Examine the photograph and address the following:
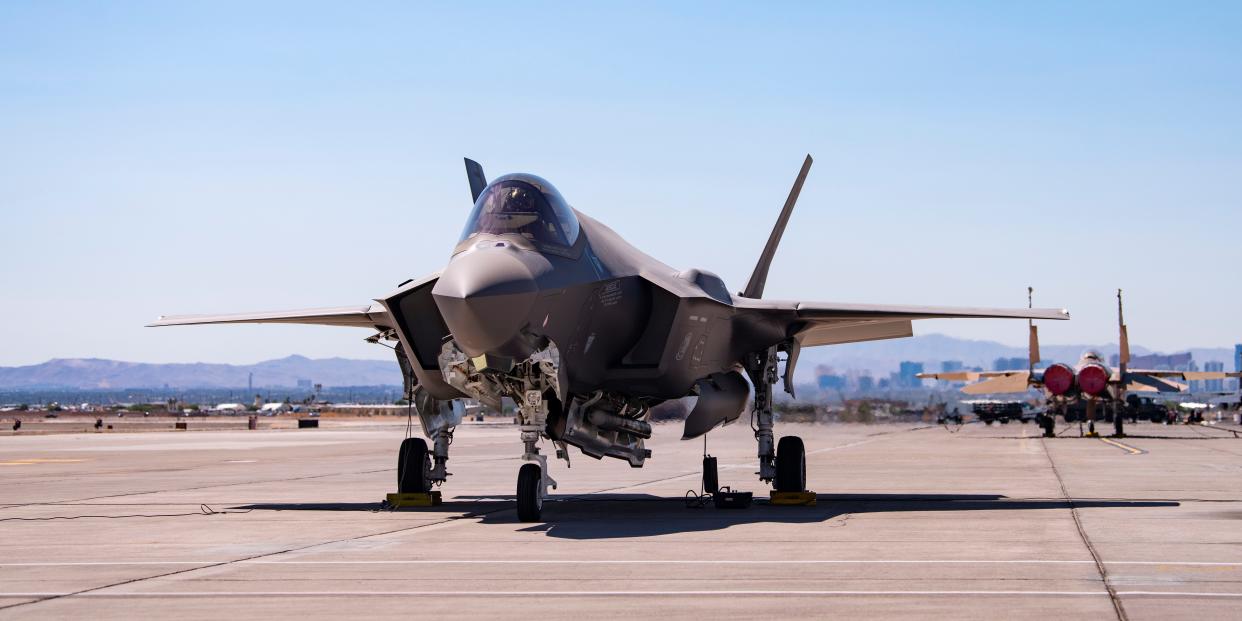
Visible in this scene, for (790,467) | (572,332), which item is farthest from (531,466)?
(790,467)

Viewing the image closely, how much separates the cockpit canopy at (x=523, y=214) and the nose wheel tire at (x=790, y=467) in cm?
436

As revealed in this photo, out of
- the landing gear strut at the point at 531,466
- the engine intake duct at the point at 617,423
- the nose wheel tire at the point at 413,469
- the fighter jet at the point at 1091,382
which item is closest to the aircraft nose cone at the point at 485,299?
the landing gear strut at the point at 531,466

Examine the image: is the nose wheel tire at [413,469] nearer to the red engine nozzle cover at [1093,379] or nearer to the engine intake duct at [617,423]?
the engine intake duct at [617,423]

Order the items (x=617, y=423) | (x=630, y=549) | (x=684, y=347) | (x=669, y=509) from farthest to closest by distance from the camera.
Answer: (x=669, y=509), (x=617, y=423), (x=684, y=347), (x=630, y=549)

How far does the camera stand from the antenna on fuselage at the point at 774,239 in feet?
59.8

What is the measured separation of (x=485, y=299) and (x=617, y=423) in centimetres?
406

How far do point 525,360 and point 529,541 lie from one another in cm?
185

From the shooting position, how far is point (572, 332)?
12547mm

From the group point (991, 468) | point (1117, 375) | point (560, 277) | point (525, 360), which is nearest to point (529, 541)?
point (525, 360)

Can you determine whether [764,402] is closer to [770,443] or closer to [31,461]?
[770,443]

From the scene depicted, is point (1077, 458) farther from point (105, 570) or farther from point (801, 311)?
point (105, 570)

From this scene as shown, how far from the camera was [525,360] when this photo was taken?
11867mm

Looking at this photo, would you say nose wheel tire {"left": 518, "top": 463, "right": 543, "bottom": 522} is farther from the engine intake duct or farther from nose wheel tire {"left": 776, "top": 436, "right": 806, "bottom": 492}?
nose wheel tire {"left": 776, "top": 436, "right": 806, "bottom": 492}

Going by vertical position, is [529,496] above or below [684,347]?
below
